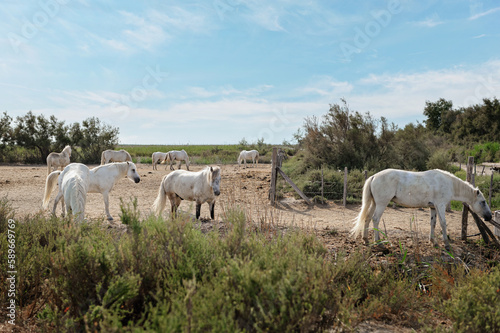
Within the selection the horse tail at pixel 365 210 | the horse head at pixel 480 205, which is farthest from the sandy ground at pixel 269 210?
the horse head at pixel 480 205

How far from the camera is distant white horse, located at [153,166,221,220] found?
279 inches

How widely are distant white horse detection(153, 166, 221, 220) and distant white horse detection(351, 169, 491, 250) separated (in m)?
3.23

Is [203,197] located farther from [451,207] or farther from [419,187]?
[451,207]

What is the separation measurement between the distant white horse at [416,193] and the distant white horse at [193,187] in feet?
10.6

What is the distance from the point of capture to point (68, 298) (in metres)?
2.76

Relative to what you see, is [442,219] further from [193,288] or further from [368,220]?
[193,288]

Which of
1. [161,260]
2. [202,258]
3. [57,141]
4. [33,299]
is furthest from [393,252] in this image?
[57,141]

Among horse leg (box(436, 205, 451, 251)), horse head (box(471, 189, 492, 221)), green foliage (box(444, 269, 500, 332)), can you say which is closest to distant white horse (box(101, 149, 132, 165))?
horse leg (box(436, 205, 451, 251))

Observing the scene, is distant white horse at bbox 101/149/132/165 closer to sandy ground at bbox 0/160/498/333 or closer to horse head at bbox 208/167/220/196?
sandy ground at bbox 0/160/498/333

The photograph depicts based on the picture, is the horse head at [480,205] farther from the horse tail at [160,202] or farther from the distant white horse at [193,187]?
the horse tail at [160,202]

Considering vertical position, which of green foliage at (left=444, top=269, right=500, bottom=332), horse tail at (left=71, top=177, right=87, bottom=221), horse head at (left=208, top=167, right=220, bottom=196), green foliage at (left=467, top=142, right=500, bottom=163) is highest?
green foliage at (left=467, top=142, right=500, bottom=163)

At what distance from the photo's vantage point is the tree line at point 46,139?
94.5ft

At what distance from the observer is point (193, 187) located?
7.46m

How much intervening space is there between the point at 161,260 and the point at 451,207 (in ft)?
36.7
